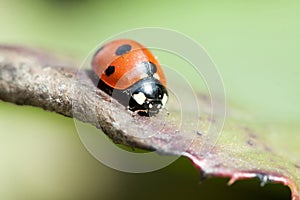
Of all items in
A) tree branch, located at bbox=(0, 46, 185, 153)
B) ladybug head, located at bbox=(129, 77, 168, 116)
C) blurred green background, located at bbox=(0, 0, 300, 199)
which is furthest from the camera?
blurred green background, located at bbox=(0, 0, 300, 199)

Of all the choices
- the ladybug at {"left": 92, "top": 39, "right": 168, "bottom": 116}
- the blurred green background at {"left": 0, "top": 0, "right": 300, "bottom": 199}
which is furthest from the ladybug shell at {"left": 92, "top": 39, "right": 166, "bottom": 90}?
the blurred green background at {"left": 0, "top": 0, "right": 300, "bottom": 199}

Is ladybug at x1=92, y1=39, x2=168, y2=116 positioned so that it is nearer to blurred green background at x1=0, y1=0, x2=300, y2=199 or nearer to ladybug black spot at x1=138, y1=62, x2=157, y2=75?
ladybug black spot at x1=138, y1=62, x2=157, y2=75

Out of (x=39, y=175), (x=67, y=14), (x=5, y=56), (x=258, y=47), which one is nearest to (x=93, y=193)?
(x=39, y=175)

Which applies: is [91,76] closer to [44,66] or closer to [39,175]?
[44,66]

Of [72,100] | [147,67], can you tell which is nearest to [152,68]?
[147,67]

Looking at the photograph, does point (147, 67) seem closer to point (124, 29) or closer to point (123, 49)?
point (123, 49)

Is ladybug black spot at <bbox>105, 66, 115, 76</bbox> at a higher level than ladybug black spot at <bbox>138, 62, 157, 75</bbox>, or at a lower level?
lower
